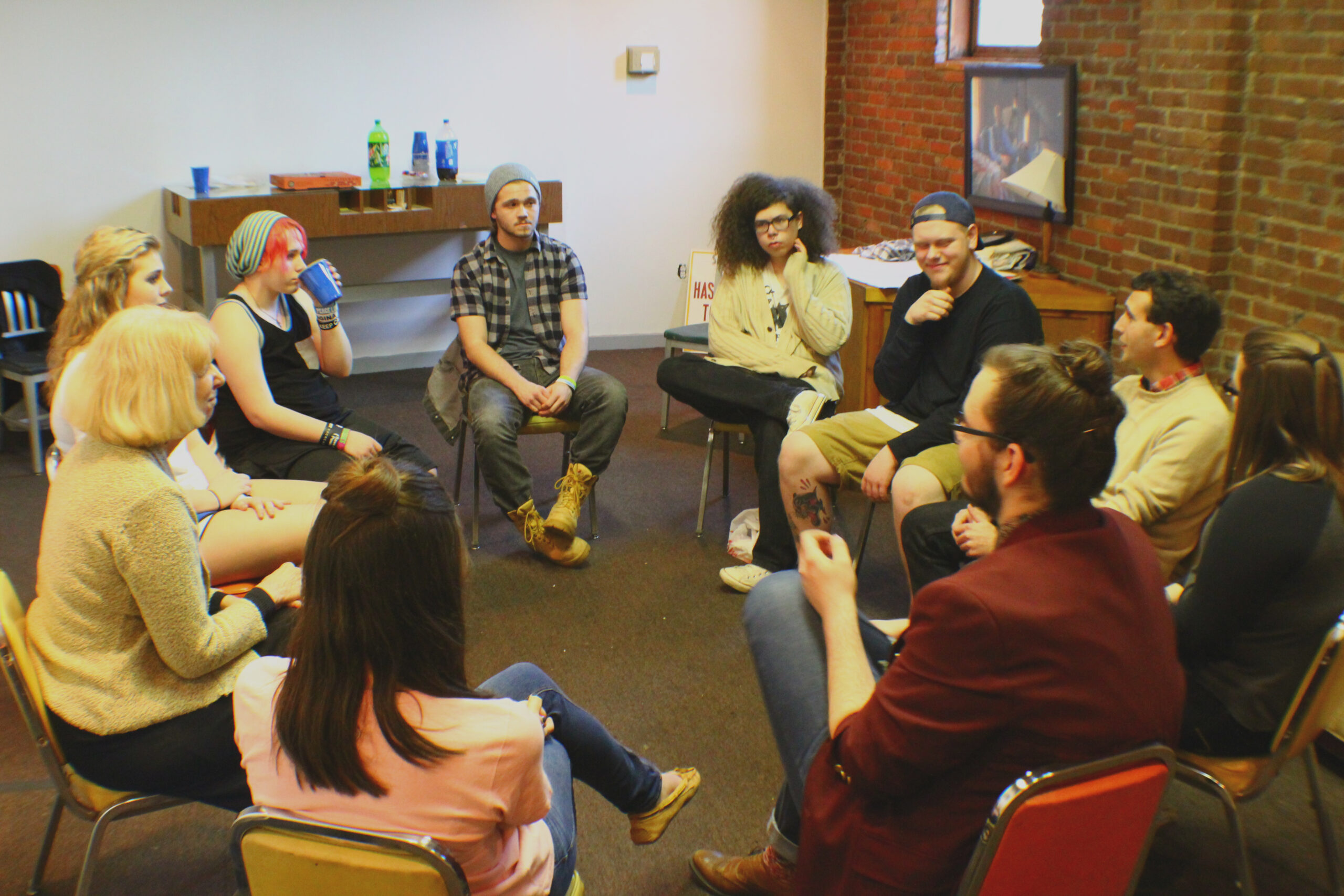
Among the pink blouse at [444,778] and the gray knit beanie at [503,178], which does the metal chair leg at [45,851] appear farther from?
the gray knit beanie at [503,178]

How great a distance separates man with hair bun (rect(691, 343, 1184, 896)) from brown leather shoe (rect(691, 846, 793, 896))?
42 cm

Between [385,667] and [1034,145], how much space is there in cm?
411

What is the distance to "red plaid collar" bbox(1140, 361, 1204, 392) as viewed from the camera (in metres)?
2.37

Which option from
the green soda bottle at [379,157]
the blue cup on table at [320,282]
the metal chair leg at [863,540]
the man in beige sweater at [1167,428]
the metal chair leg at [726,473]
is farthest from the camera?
the green soda bottle at [379,157]

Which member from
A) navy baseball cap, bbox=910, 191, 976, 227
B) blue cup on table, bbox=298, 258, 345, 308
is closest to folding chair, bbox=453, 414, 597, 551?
blue cup on table, bbox=298, 258, 345, 308

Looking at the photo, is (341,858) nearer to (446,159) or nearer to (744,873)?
(744,873)

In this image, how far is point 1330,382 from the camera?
6.06 ft

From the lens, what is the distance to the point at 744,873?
6.52 ft

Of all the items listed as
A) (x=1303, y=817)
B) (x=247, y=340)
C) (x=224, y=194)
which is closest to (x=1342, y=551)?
(x=1303, y=817)

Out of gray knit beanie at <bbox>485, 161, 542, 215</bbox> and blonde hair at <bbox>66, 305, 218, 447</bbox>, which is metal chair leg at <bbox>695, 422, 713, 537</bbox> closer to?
gray knit beanie at <bbox>485, 161, 542, 215</bbox>

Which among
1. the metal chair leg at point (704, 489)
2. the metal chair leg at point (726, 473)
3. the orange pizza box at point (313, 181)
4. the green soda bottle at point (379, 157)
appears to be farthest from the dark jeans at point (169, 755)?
the green soda bottle at point (379, 157)

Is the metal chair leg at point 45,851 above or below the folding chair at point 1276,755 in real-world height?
below

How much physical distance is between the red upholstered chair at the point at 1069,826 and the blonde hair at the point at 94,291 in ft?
7.27

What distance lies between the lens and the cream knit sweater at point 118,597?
1636 millimetres
